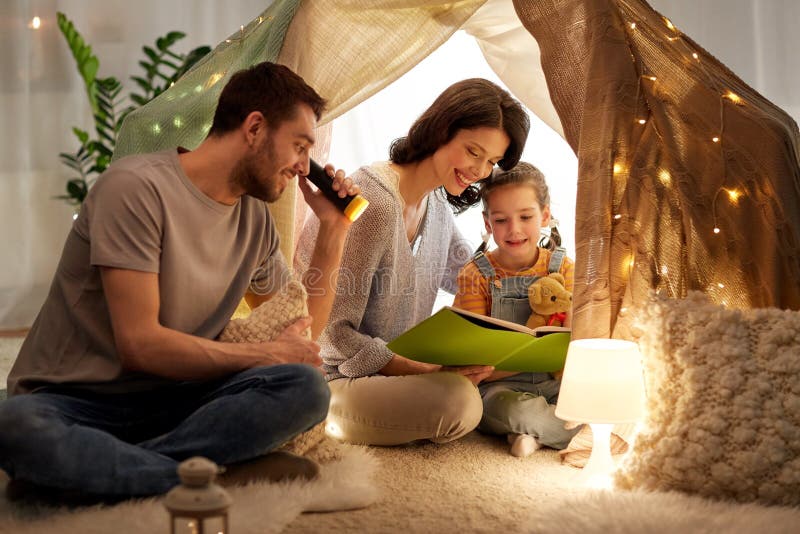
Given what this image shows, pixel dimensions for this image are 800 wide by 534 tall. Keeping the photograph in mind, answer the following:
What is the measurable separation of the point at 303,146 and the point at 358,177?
42 cm

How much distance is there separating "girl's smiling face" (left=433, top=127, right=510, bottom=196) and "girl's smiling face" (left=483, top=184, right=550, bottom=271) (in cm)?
11

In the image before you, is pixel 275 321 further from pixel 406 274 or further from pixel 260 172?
pixel 406 274

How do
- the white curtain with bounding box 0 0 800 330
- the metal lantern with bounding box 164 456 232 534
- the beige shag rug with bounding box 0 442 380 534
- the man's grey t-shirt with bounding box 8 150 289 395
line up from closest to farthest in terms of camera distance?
the metal lantern with bounding box 164 456 232 534, the beige shag rug with bounding box 0 442 380 534, the man's grey t-shirt with bounding box 8 150 289 395, the white curtain with bounding box 0 0 800 330

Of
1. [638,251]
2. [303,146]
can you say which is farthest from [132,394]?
[638,251]

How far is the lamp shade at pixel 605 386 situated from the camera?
169 centimetres

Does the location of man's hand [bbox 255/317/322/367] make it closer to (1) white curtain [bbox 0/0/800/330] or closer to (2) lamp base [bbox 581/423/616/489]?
(2) lamp base [bbox 581/423/616/489]

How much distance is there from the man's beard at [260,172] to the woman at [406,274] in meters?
0.42

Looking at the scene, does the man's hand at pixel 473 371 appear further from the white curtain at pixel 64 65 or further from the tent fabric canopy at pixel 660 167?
the white curtain at pixel 64 65

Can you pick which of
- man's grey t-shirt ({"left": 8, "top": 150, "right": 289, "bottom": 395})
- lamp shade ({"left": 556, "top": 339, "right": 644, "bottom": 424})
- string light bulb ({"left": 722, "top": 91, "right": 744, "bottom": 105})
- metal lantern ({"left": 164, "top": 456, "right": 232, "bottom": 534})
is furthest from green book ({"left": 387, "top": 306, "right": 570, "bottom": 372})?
metal lantern ({"left": 164, "top": 456, "right": 232, "bottom": 534})

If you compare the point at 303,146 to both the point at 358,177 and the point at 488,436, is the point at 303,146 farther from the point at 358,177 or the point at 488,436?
the point at 488,436

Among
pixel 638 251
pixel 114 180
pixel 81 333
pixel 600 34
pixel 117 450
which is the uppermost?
pixel 600 34

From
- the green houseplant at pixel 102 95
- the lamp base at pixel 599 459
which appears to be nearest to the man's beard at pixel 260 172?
the lamp base at pixel 599 459

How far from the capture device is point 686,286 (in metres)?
1.83

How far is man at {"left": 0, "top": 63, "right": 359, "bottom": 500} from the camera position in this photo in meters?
1.51
